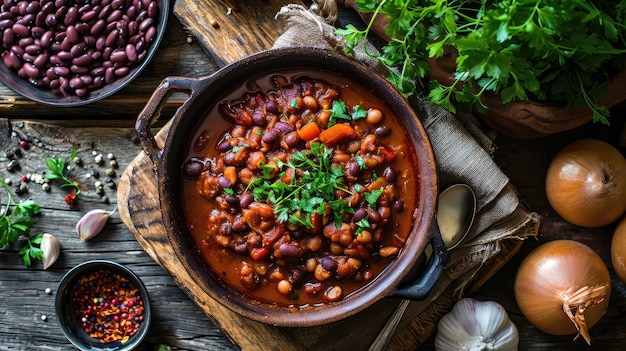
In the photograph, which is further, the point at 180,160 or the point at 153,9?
the point at 153,9

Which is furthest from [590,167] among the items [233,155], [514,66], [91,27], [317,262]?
[91,27]

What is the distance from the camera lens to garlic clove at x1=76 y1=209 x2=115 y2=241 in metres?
3.65

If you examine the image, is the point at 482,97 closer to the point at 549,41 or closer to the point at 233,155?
the point at 549,41

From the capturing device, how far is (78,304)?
3.67 metres

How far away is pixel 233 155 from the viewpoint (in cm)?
291

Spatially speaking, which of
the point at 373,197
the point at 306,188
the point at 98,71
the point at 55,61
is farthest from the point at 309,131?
the point at 55,61

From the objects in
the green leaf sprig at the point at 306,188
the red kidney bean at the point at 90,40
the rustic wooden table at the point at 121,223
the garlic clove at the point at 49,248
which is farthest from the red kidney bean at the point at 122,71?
the green leaf sprig at the point at 306,188

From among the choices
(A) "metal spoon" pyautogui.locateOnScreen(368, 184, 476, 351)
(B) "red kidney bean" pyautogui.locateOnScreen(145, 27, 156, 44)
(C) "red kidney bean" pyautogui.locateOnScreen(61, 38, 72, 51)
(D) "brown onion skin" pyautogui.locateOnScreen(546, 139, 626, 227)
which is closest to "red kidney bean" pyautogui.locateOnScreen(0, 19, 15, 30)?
(C) "red kidney bean" pyautogui.locateOnScreen(61, 38, 72, 51)

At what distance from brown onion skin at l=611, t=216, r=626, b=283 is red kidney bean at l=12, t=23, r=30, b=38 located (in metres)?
3.30

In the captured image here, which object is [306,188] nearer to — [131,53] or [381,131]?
[381,131]

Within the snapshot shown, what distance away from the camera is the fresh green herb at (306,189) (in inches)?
111

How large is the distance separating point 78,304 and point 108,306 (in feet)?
0.52

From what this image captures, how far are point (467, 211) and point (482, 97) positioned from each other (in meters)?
0.56

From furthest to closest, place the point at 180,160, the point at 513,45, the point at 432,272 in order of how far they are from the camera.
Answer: the point at 180,160 < the point at 432,272 < the point at 513,45
